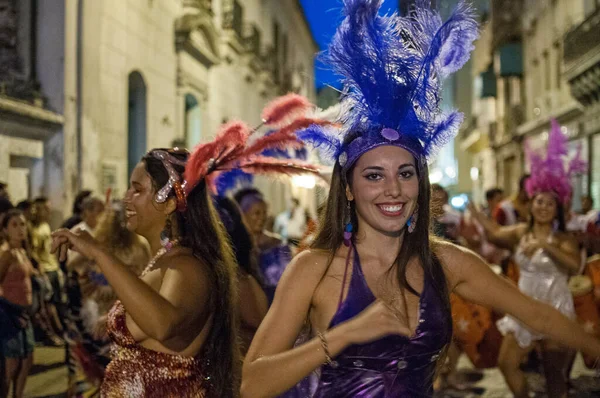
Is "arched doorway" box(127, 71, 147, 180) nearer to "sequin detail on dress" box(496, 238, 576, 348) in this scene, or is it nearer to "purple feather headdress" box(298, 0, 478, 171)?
"sequin detail on dress" box(496, 238, 576, 348)

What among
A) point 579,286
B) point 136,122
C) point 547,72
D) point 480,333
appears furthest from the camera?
point 547,72

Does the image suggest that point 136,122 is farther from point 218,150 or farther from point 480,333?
point 218,150

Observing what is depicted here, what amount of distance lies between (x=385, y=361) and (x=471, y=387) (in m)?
5.53

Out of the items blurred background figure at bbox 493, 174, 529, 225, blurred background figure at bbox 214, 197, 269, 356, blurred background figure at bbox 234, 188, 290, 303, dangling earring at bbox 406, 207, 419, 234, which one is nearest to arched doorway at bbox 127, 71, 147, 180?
blurred background figure at bbox 493, 174, 529, 225

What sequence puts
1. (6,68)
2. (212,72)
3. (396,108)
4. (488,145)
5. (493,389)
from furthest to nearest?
1. (488,145)
2. (212,72)
3. (6,68)
4. (493,389)
5. (396,108)

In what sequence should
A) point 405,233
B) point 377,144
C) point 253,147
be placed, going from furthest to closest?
1. point 253,147
2. point 405,233
3. point 377,144

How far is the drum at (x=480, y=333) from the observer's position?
7.77m

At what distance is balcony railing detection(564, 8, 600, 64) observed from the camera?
18.6 meters

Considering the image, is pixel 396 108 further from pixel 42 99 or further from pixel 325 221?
pixel 42 99

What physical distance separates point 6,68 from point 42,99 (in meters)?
0.70

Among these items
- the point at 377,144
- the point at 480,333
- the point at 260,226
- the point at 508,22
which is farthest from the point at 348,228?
the point at 508,22

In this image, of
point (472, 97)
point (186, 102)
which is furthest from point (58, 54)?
point (472, 97)

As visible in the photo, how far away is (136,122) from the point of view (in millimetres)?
15227

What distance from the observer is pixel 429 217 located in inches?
115
